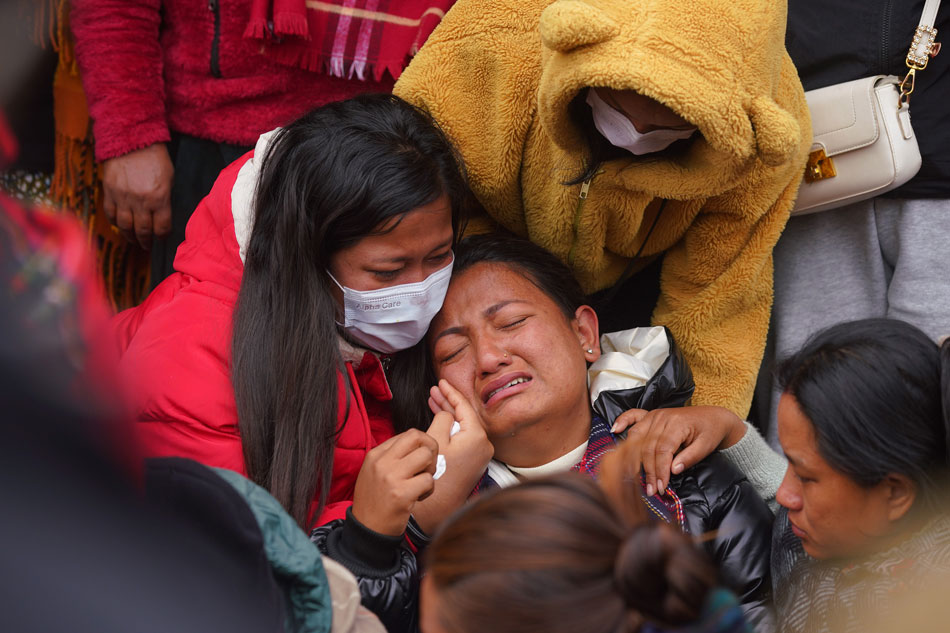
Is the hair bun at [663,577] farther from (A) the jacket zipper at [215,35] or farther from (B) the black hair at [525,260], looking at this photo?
(A) the jacket zipper at [215,35]

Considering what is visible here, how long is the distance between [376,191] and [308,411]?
18.6 inches

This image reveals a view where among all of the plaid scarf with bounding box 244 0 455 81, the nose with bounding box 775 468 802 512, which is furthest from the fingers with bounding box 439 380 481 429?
the plaid scarf with bounding box 244 0 455 81

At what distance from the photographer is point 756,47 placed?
1896mm

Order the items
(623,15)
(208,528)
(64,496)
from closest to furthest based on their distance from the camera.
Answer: (64,496), (208,528), (623,15)

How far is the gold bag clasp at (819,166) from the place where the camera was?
2.30 metres

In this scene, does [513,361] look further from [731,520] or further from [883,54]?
[883,54]

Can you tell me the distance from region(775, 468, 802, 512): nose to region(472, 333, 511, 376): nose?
652mm

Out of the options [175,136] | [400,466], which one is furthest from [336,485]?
[175,136]

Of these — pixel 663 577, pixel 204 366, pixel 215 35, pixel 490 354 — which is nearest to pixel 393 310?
pixel 490 354

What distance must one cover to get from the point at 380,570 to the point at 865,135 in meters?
1.54

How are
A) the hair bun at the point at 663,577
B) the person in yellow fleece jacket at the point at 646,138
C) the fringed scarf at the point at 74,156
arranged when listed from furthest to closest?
the fringed scarf at the point at 74,156, the person in yellow fleece jacket at the point at 646,138, the hair bun at the point at 663,577

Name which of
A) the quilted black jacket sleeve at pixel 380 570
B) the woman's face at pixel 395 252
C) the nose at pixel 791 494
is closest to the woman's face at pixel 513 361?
the woman's face at pixel 395 252

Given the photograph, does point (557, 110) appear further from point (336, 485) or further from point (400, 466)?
point (336, 485)

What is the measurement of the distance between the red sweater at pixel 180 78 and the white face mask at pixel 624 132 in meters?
0.74
